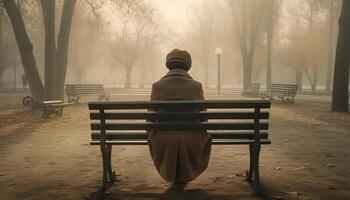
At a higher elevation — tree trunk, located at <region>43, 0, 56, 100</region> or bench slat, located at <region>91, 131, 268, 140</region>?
tree trunk, located at <region>43, 0, 56, 100</region>

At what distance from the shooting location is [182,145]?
4824mm

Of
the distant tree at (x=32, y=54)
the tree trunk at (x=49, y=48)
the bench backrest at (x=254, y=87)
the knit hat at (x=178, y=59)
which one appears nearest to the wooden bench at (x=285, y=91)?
the bench backrest at (x=254, y=87)

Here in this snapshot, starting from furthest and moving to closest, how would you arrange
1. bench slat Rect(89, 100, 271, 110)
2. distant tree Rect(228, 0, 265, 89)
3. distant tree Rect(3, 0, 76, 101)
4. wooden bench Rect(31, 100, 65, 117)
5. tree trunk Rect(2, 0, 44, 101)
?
distant tree Rect(228, 0, 265, 89) < distant tree Rect(3, 0, 76, 101) < tree trunk Rect(2, 0, 44, 101) < wooden bench Rect(31, 100, 65, 117) < bench slat Rect(89, 100, 271, 110)

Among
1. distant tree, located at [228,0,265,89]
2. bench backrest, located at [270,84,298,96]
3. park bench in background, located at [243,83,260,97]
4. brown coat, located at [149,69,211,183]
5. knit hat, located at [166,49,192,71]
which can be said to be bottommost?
park bench in background, located at [243,83,260,97]

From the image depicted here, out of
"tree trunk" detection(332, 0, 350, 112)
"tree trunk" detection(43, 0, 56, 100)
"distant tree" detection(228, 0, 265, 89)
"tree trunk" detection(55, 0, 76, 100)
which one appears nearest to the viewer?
"tree trunk" detection(332, 0, 350, 112)

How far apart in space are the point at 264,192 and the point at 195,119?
3.68ft

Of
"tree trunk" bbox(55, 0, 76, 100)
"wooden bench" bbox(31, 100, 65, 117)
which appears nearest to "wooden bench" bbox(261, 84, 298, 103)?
"tree trunk" bbox(55, 0, 76, 100)

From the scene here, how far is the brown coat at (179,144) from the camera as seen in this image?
15.8ft

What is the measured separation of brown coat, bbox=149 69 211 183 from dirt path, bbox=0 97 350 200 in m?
0.29

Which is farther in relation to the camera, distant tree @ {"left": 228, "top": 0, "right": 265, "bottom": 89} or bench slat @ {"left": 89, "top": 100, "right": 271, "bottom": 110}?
distant tree @ {"left": 228, "top": 0, "right": 265, "bottom": 89}

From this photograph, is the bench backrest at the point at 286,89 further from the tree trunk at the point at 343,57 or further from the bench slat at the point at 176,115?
the bench slat at the point at 176,115

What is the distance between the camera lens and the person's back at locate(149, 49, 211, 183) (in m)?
4.82

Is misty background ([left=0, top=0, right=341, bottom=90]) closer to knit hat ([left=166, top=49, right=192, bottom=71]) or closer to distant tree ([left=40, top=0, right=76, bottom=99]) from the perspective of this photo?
distant tree ([left=40, top=0, right=76, bottom=99])

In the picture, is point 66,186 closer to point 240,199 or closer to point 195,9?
→ point 240,199
